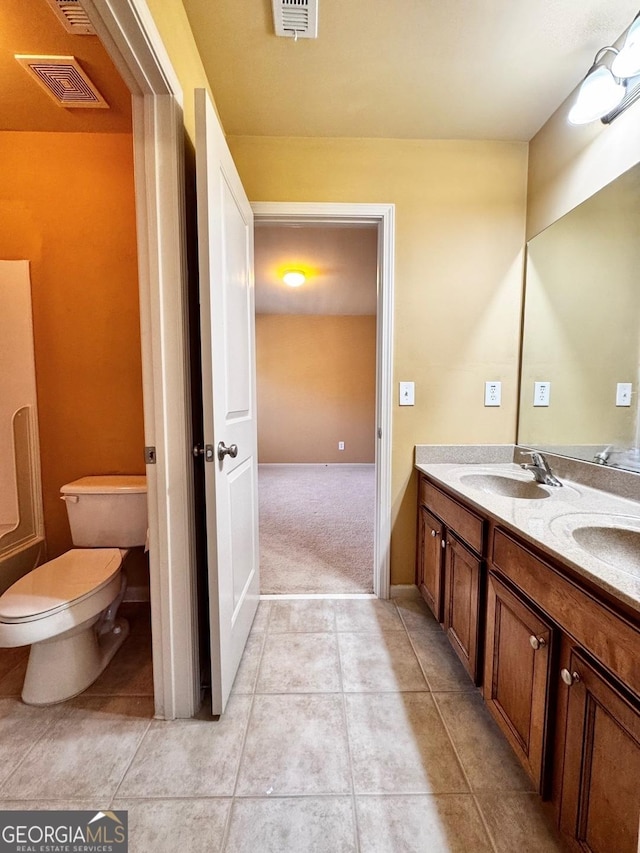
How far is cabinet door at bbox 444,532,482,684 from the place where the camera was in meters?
1.21

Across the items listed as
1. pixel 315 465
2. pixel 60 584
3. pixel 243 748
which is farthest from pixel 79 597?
pixel 315 465

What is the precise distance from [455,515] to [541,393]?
86 cm

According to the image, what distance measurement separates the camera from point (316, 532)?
2.84 meters

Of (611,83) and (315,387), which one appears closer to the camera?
(611,83)

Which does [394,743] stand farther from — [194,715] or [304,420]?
[304,420]

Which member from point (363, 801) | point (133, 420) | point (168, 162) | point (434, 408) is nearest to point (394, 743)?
point (363, 801)

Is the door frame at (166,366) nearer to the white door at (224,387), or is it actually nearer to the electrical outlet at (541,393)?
the white door at (224,387)

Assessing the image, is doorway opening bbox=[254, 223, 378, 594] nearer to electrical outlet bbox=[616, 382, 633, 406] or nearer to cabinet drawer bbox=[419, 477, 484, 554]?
cabinet drawer bbox=[419, 477, 484, 554]

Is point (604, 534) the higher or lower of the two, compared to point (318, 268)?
lower

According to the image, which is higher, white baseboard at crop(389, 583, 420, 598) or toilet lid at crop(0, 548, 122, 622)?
toilet lid at crop(0, 548, 122, 622)

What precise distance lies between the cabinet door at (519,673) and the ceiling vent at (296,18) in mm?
1992

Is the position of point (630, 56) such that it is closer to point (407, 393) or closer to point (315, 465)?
point (407, 393)

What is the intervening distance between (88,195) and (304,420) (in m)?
3.81

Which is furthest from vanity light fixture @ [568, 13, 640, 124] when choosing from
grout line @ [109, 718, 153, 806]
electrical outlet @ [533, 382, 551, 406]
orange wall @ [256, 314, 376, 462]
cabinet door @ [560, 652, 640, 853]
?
orange wall @ [256, 314, 376, 462]
